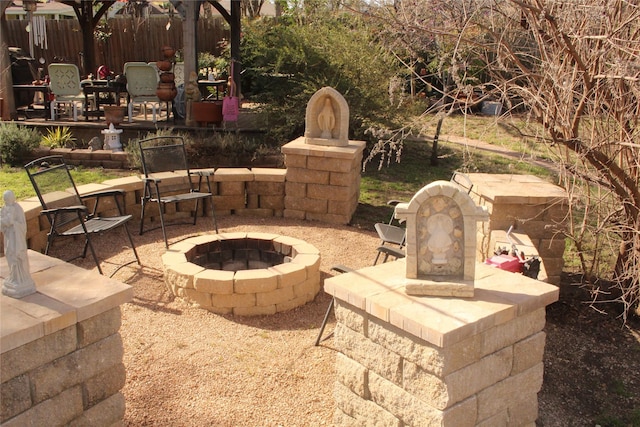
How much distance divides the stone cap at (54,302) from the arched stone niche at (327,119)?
4403 millimetres

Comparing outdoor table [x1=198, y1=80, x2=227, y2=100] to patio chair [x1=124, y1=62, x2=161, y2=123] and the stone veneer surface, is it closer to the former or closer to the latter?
patio chair [x1=124, y1=62, x2=161, y2=123]

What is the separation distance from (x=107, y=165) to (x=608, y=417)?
7679mm

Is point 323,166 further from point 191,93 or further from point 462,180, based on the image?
point 191,93

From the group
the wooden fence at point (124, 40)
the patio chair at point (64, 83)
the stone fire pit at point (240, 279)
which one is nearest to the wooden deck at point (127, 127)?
the patio chair at point (64, 83)

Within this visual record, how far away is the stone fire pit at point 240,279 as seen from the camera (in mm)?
4922

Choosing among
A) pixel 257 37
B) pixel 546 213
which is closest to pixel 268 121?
pixel 257 37

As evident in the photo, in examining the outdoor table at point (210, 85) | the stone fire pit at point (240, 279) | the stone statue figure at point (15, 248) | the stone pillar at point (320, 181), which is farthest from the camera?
the outdoor table at point (210, 85)

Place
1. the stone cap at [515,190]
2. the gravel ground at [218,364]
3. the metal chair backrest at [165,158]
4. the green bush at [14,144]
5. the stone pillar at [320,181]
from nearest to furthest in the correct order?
the gravel ground at [218,364] < the stone cap at [515,190] < the metal chair backrest at [165,158] < the stone pillar at [320,181] < the green bush at [14,144]

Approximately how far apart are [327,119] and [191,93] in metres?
4.51

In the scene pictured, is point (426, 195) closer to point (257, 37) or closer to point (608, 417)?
point (608, 417)

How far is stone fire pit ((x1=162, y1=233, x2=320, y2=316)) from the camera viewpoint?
4.92 metres

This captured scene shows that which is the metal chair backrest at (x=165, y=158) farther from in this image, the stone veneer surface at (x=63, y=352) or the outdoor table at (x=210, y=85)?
the outdoor table at (x=210, y=85)

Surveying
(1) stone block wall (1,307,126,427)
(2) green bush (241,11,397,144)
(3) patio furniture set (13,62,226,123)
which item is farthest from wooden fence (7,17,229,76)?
(1) stone block wall (1,307,126,427)

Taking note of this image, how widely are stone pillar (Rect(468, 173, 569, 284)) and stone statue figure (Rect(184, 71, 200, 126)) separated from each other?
680 centimetres
